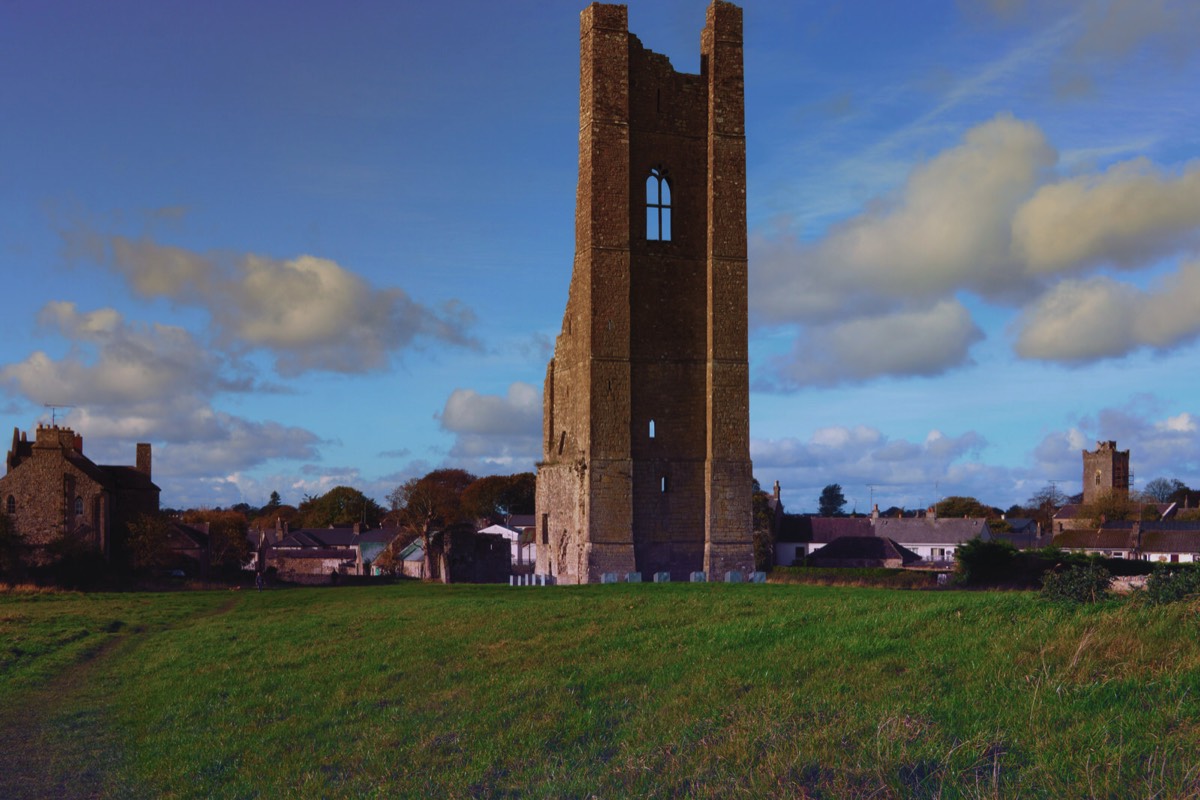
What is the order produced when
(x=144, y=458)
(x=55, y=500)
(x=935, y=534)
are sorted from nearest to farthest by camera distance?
1. (x=55, y=500)
2. (x=144, y=458)
3. (x=935, y=534)

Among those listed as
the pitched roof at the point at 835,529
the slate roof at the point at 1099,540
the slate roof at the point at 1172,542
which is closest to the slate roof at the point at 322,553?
the pitched roof at the point at 835,529

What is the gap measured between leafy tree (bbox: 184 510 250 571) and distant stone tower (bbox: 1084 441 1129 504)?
113 metres

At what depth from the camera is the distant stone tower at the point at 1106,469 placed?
5738 inches

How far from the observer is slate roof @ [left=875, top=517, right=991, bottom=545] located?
9169 centimetres

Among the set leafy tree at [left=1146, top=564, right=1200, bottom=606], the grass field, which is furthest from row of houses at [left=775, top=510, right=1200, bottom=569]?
leafy tree at [left=1146, top=564, right=1200, bottom=606]

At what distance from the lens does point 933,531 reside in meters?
92.4

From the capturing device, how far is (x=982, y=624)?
12.4 metres

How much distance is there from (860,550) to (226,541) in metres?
42.1

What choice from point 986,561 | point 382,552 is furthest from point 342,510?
point 986,561

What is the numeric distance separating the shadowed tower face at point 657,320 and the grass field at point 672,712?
22.6m

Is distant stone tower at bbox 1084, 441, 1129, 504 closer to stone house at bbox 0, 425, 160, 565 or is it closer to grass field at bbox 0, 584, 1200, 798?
stone house at bbox 0, 425, 160, 565

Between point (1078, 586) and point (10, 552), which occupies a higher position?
point (1078, 586)

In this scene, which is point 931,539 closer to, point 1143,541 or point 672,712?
Answer: point 1143,541

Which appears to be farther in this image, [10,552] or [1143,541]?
[1143,541]
